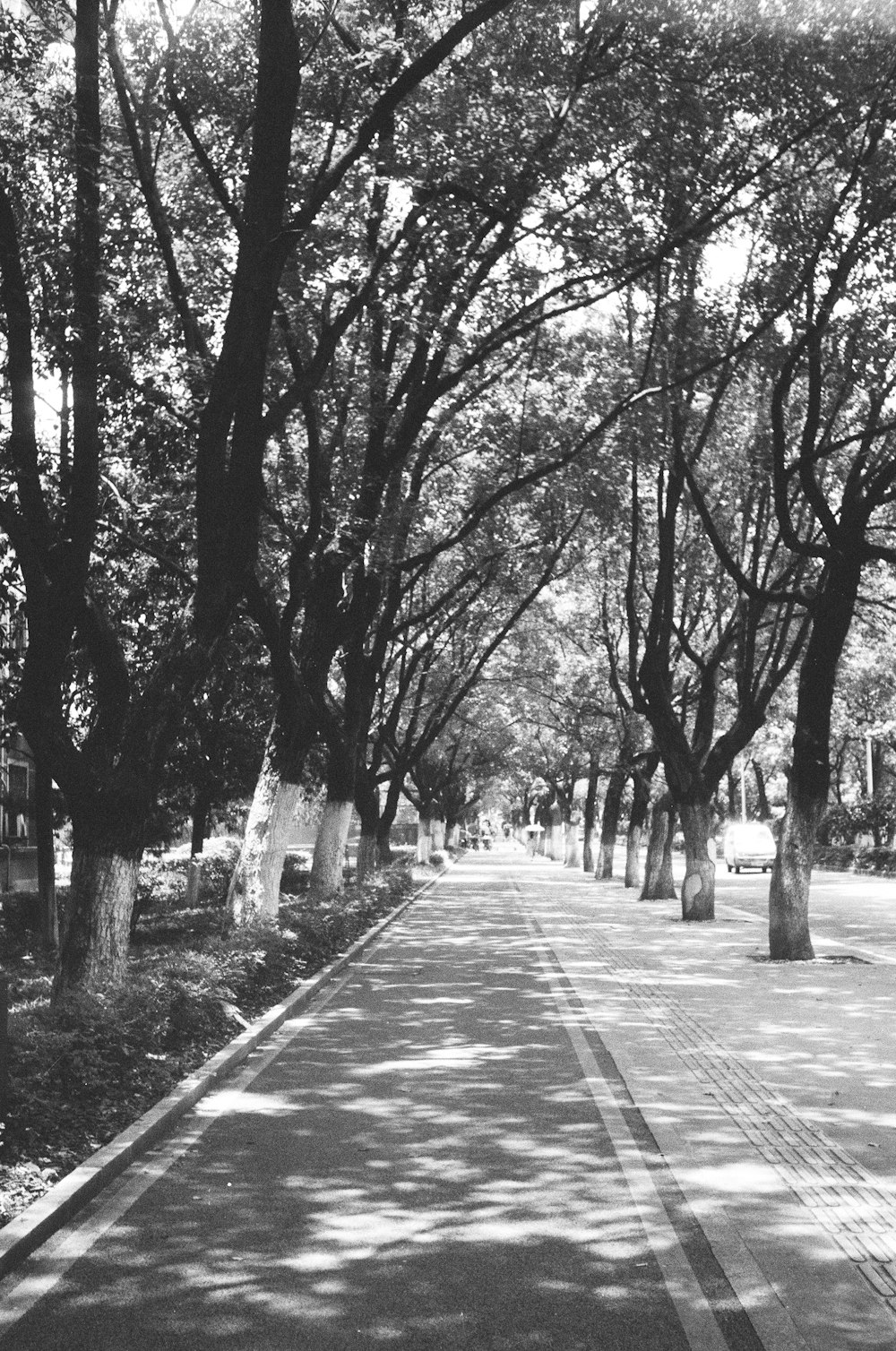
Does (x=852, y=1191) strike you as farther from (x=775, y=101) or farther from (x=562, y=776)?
(x=562, y=776)

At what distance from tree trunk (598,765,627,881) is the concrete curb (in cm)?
2861

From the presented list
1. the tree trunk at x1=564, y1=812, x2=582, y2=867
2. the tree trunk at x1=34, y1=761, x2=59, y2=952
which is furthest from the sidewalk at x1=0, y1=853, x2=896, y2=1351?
the tree trunk at x1=564, y1=812, x2=582, y2=867

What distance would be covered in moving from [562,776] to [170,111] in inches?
2015

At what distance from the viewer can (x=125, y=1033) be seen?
8.45m

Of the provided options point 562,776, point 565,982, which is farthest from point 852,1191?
point 562,776

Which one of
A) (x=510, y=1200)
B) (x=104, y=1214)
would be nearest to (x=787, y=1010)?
(x=510, y=1200)

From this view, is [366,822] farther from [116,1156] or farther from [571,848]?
[116,1156]

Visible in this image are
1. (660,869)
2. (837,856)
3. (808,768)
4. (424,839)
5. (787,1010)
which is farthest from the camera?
(837,856)

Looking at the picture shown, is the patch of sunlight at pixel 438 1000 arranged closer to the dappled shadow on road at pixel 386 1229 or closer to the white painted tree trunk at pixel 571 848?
the dappled shadow on road at pixel 386 1229

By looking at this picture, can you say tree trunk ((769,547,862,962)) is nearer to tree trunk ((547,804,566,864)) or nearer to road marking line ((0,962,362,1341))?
road marking line ((0,962,362,1341))

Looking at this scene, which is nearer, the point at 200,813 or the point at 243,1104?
the point at 243,1104

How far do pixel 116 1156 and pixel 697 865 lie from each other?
63.0 ft

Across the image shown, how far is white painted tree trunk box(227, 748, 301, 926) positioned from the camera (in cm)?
1661

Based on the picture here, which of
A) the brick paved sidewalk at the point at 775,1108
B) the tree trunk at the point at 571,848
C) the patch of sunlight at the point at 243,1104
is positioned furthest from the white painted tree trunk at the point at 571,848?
the patch of sunlight at the point at 243,1104
